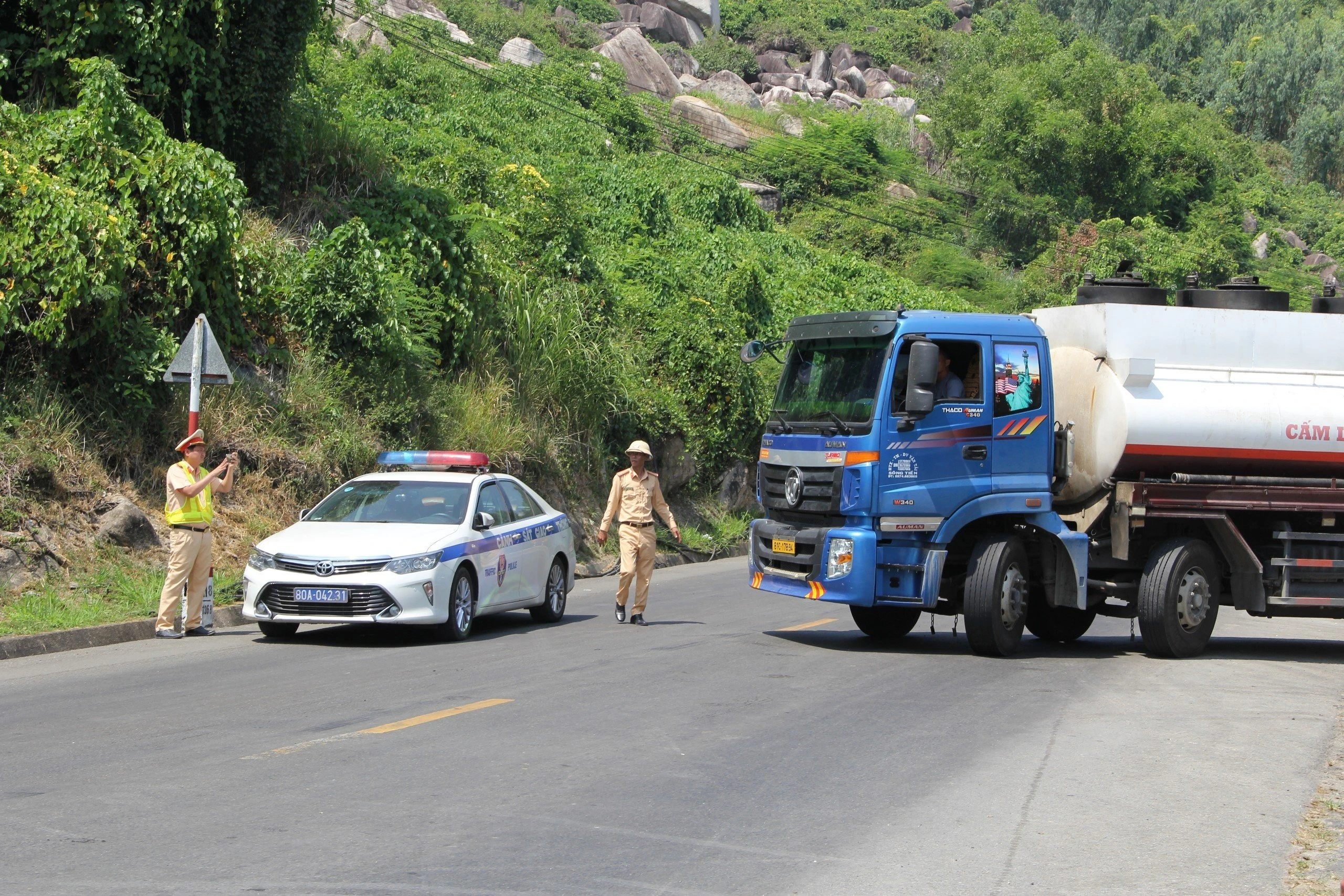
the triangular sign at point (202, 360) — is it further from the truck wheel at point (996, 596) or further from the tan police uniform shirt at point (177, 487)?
the truck wheel at point (996, 596)

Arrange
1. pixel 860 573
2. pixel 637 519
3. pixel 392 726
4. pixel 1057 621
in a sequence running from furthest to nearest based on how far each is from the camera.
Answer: pixel 637 519 < pixel 1057 621 < pixel 860 573 < pixel 392 726

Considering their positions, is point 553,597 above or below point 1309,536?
below

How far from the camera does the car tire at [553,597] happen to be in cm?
1505

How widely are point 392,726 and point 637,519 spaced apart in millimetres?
6098

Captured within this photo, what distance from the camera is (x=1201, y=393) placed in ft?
42.9

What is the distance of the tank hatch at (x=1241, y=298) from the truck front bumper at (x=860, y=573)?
3.94m

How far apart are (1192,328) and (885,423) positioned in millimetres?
3281

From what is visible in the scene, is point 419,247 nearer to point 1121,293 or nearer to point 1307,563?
point 1121,293

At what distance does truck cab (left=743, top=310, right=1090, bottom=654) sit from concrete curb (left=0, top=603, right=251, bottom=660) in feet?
19.6

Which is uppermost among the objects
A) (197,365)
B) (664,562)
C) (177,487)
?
(197,365)

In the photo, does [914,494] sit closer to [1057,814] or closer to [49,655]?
[1057,814]

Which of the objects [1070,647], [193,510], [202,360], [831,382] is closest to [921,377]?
[831,382]

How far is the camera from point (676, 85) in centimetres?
7994

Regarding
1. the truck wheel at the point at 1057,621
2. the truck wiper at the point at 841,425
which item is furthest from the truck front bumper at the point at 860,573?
the truck wheel at the point at 1057,621
